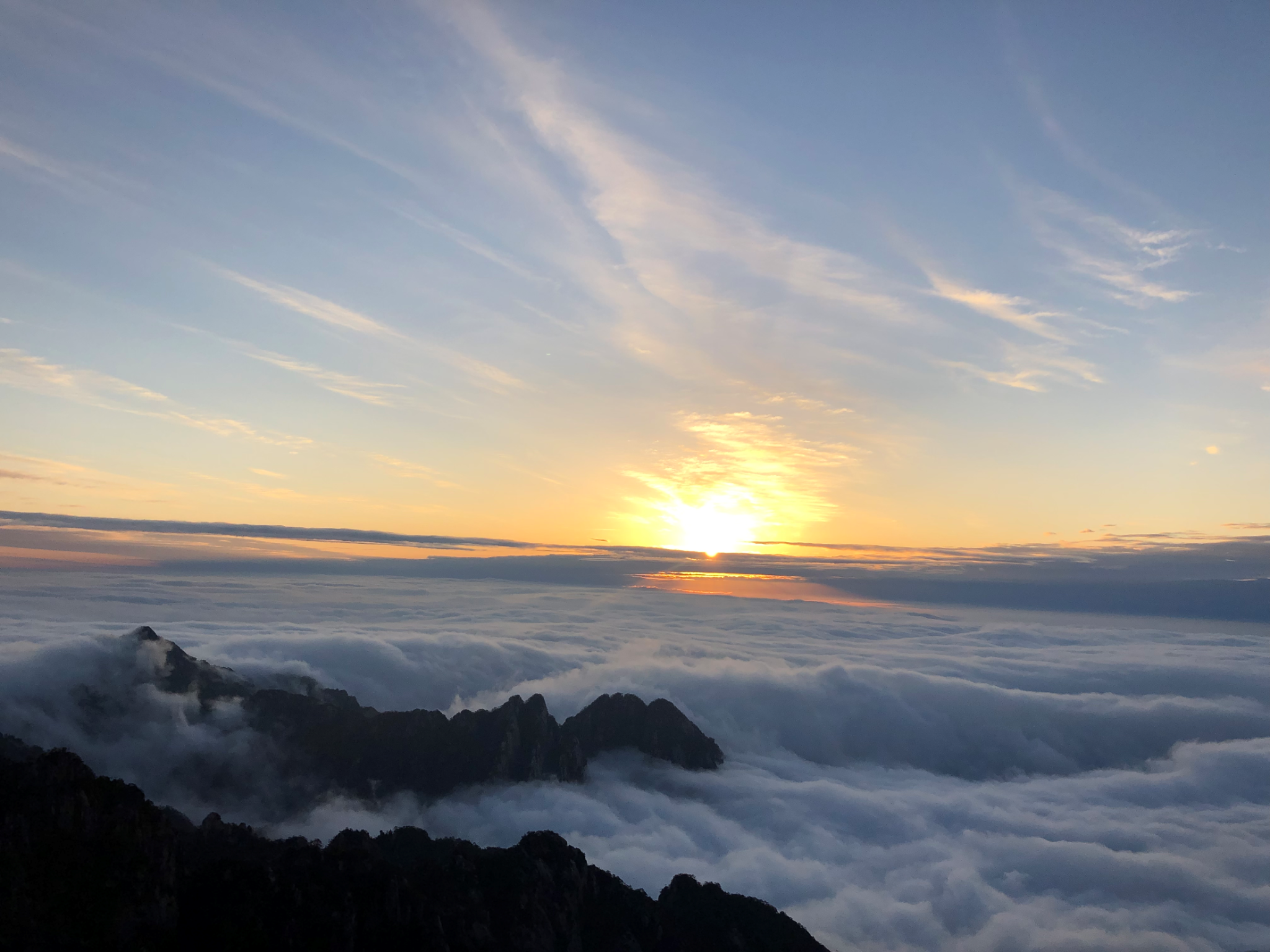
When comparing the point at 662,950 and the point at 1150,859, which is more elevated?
the point at 662,950

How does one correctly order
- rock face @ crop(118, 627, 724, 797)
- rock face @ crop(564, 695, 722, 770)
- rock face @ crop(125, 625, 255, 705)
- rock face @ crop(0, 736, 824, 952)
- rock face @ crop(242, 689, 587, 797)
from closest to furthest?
rock face @ crop(0, 736, 824, 952) < rock face @ crop(118, 627, 724, 797) < rock face @ crop(242, 689, 587, 797) < rock face @ crop(125, 625, 255, 705) < rock face @ crop(564, 695, 722, 770)

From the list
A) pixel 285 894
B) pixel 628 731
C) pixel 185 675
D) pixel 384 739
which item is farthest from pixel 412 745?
pixel 285 894

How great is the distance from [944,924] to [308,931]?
10980 cm

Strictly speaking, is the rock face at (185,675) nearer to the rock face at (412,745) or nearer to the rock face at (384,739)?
the rock face at (384,739)

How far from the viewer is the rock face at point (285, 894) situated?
5197cm

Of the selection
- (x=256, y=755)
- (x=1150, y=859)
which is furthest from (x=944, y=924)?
(x=256, y=755)

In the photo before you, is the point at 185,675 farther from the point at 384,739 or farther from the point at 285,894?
the point at 285,894

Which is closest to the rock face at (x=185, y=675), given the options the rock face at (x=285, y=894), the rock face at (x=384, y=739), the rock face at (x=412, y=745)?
the rock face at (x=384, y=739)

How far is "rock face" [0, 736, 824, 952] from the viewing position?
52.0 m

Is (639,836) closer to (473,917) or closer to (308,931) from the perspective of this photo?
(473,917)

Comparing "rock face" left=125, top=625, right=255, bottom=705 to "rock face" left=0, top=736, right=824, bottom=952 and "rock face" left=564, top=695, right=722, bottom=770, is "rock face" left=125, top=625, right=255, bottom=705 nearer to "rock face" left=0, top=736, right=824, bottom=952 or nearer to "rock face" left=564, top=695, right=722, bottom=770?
"rock face" left=564, top=695, right=722, bottom=770

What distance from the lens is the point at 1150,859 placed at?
467 ft

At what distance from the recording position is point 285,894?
6044cm

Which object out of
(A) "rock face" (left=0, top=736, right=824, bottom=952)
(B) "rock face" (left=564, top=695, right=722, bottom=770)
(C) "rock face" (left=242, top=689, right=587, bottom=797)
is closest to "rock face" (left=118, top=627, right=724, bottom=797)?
(C) "rock face" (left=242, top=689, right=587, bottom=797)
